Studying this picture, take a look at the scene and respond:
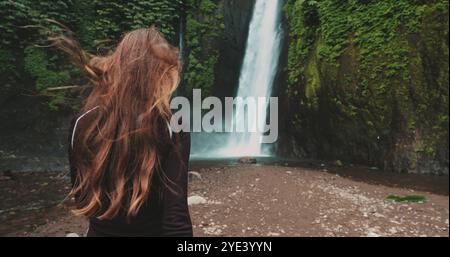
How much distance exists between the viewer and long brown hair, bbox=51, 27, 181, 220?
4.66ft

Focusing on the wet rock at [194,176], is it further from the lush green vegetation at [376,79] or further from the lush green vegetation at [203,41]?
the lush green vegetation at [203,41]

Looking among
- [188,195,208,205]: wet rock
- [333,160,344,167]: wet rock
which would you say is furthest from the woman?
[333,160,344,167]: wet rock

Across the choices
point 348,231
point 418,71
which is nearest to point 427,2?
point 418,71

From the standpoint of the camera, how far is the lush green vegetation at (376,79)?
28.3 feet

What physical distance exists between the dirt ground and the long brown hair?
3546 mm

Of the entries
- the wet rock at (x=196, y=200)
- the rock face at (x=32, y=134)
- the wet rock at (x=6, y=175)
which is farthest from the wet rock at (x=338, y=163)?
the wet rock at (x=6, y=175)

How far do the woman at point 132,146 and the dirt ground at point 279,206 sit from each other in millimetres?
3470

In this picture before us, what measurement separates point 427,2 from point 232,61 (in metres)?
9.21

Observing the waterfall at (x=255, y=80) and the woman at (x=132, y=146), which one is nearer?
the woman at (x=132, y=146)

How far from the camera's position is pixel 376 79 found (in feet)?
32.2

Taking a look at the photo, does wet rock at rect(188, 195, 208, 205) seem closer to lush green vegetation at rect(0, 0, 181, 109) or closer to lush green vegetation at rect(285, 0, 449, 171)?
lush green vegetation at rect(285, 0, 449, 171)

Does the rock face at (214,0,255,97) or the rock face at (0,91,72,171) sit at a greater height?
the rock face at (214,0,255,97)

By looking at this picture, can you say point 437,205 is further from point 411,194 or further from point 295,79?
point 295,79

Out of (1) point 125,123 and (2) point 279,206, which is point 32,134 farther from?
(1) point 125,123
